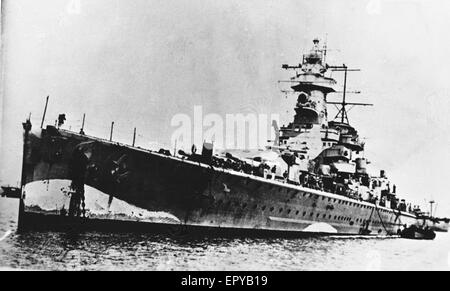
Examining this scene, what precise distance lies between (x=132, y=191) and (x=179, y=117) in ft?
5.54

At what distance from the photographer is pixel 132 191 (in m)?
9.46

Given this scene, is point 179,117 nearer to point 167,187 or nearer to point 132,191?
point 167,187

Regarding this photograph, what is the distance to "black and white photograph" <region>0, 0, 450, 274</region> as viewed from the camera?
843 cm

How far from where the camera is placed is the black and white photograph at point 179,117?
843cm

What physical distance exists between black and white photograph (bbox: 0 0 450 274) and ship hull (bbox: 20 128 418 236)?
26 millimetres

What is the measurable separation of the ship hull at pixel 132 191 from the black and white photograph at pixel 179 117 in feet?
Answer: 0.08

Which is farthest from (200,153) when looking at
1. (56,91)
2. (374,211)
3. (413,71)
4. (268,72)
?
(374,211)

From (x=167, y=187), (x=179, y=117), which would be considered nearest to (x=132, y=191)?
(x=167, y=187)

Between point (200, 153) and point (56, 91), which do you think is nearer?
point (56, 91)

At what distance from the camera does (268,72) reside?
31.4 feet
